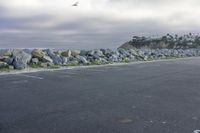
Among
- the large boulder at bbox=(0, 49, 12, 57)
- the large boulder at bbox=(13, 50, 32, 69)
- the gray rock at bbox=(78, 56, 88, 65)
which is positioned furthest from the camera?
the gray rock at bbox=(78, 56, 88, 65)

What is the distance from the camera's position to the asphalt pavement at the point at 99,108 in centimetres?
804

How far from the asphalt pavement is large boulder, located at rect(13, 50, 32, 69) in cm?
883

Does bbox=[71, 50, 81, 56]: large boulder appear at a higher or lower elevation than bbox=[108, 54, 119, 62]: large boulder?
higher

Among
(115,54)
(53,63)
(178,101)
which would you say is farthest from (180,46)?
(178,101)

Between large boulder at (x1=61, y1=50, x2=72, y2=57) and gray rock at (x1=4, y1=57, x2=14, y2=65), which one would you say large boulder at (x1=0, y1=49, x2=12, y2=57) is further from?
large boulder at (x1=61, y1=50, x2=72, y2=57)

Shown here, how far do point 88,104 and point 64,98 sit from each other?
4.36 feet

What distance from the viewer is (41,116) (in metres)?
9.02

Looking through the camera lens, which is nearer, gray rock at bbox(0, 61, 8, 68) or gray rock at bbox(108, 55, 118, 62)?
gray rock at bbox(0, 61, 8, 68)

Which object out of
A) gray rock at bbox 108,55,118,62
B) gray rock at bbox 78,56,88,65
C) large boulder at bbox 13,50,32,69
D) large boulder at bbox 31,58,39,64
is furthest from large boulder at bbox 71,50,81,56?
large boulder at bbox 31,58,39,64

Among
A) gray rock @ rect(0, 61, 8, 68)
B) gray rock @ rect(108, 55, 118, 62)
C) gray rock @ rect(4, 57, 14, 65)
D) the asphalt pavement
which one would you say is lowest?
gray rock @ rect(108, 55, 118, 62)

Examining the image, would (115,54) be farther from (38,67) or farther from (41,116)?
(41,116)

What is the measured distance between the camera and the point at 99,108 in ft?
32.7

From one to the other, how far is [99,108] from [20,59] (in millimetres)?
15558

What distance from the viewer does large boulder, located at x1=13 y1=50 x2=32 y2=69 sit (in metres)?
23.8
